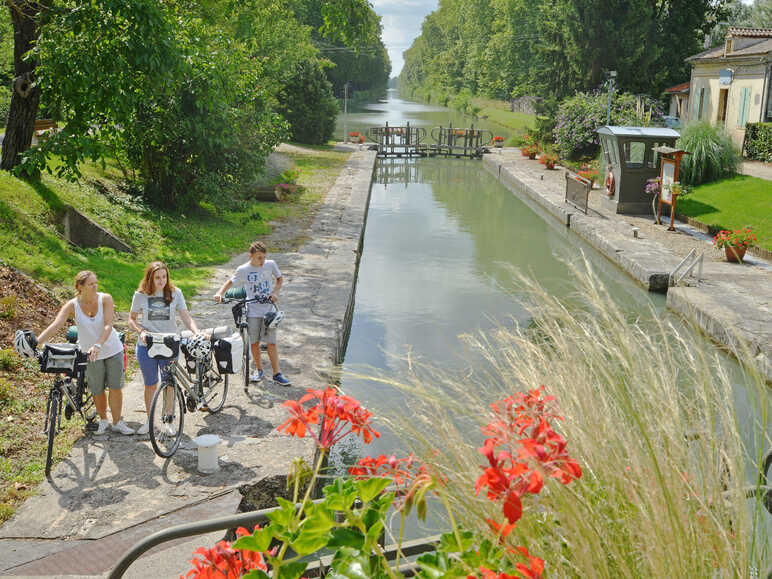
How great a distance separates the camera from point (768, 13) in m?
81.3

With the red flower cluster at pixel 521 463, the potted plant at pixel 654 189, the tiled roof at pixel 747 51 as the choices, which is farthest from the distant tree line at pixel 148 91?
the tiled roof at pixel 747 51

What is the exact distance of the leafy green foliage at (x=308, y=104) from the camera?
110ft

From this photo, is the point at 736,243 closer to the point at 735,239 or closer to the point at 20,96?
the point at 735,239

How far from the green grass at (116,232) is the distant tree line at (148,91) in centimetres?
49

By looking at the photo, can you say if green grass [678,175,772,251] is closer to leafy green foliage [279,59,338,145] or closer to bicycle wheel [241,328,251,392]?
bicycle wheel [241,328,251,392]

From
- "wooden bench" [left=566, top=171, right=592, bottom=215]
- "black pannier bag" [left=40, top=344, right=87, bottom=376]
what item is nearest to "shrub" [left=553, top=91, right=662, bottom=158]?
"wooden bench" [left=566, top=171, right=592, bottom=215]

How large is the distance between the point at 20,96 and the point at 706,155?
16662mm

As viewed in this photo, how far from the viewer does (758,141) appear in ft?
74.3

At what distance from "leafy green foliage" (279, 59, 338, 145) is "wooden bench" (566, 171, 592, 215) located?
52.6ft

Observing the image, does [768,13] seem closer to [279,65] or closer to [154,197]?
[279,65]

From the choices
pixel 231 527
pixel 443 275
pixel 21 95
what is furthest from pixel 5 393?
pixel 443 275

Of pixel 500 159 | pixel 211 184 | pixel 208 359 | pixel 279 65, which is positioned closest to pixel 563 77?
pixel 500 159

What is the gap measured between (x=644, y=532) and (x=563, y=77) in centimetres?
3481

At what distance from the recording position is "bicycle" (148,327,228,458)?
19.3ft
